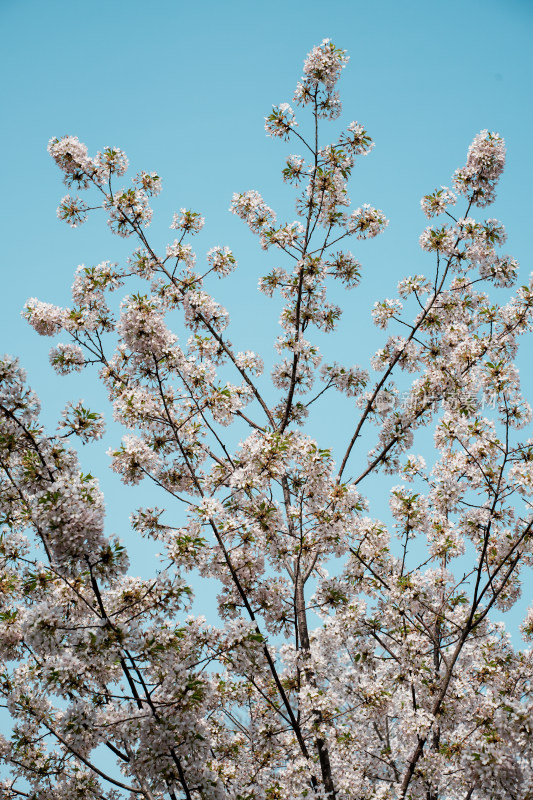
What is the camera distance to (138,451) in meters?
7.67

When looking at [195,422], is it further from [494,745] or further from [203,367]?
→ [494,745]

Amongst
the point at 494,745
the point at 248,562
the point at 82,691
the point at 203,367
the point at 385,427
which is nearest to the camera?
the point at 82,691

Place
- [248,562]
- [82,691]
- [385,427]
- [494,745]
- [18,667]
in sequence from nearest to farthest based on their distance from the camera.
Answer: [82,691]
[494,745]
[248,562]
[18,667]
[385,427]

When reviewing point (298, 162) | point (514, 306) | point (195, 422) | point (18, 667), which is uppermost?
point (298, 162)

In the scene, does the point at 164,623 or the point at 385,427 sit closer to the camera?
the point at 164,623

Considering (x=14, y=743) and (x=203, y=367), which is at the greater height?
(x=203, y=367)

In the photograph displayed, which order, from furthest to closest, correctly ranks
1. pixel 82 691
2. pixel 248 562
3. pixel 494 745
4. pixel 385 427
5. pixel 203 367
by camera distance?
pixel 385 427 → pixel 203 367 → pixel 248 562 → pixel 494 745 → pixel 82 691

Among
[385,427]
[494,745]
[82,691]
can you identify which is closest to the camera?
[82,691]

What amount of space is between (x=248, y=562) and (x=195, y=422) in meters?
2.33

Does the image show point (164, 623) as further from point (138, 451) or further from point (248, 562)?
point (138, 451)

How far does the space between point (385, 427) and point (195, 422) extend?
2960 millimetres

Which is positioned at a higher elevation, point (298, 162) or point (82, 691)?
point (298, 162)

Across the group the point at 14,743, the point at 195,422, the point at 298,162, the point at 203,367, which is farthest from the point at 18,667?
the point at 298,162

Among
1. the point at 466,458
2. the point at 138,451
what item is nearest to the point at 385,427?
the point at 466,458
